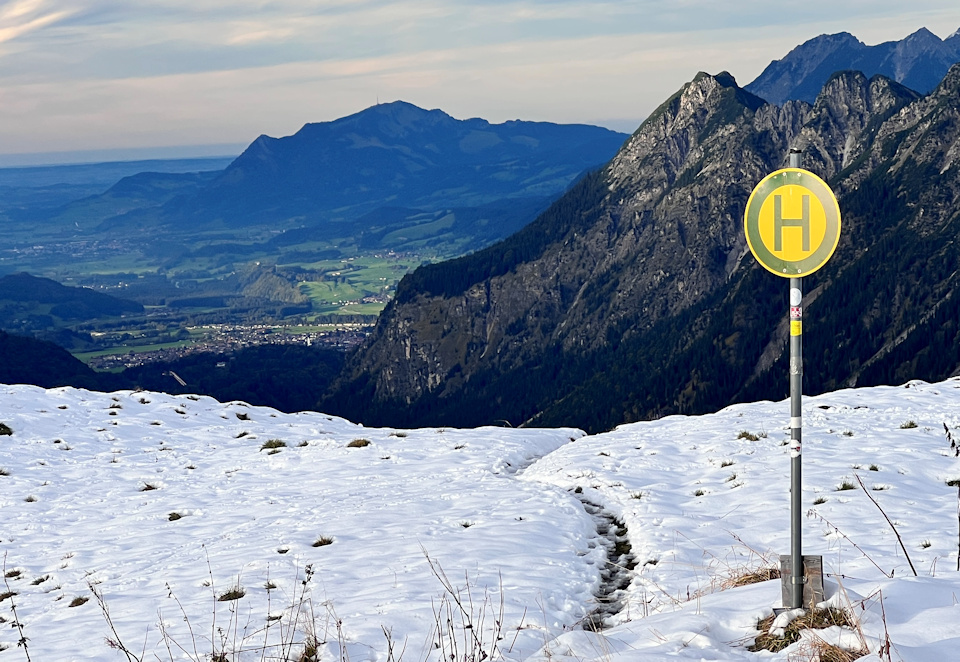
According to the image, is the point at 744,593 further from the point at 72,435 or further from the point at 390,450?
the point at 72,435

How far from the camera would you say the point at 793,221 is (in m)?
9.10

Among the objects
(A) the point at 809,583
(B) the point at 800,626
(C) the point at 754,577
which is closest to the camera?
(B) the point at 800,626

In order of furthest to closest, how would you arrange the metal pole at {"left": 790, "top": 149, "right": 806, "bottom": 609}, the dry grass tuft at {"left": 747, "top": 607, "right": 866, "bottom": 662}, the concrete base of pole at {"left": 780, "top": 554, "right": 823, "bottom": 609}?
the concrete base of pole at {"left": 780, "top": 554, "right": 823, "bottom": 609}, the metal pole at {"left": 790, "top": 149, "right": 806, "bottom": 609}, the dry grass tuft at {"left": 747, "top": 607, "right": 866, "bottom": 662}

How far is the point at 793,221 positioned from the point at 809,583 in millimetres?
4358

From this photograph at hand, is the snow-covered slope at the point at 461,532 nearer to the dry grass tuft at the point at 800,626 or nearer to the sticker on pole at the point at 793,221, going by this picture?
the dry grass tuft at the point at 800,626

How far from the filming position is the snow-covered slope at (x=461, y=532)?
11.2 m

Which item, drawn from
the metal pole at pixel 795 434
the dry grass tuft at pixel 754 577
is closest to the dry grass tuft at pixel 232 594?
the dry grass tuft at pixel 754 577

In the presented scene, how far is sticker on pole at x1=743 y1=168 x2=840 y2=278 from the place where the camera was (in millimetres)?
8961

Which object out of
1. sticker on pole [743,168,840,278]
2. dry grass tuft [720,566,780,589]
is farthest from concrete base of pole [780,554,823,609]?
sticker on pole [743,168,840,278]

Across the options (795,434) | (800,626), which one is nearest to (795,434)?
(795,434)

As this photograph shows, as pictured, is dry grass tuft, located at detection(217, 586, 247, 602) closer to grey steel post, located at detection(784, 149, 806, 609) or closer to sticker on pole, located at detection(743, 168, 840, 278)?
grey steel post, located at detection(784, 149, 806, 609)

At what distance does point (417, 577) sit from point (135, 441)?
19.8m

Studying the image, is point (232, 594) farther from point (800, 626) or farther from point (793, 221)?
point (793, 221)

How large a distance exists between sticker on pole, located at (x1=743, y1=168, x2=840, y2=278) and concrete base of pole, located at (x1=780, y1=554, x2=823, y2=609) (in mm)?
3498
